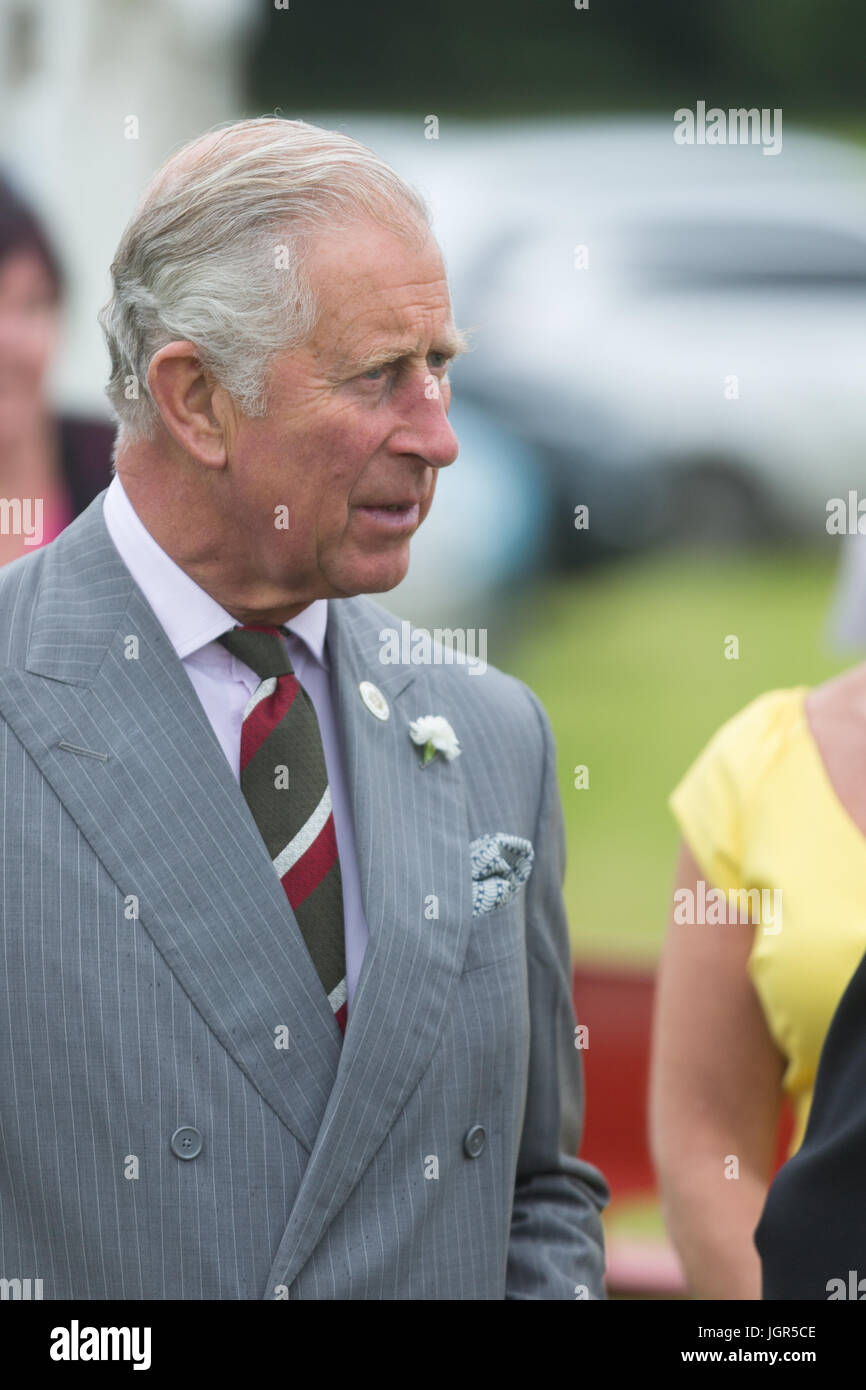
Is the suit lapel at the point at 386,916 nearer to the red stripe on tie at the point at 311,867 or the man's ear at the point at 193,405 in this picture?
the red stripe on tie at the point at 311,867

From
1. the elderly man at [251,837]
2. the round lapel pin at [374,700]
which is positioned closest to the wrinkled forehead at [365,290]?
the elderly man at [251,837]

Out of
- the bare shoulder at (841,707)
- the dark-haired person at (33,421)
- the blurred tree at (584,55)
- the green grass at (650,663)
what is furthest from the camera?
the blurred tree at (584,55)

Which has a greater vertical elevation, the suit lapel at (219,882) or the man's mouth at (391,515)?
the man's mouth at (391,515)

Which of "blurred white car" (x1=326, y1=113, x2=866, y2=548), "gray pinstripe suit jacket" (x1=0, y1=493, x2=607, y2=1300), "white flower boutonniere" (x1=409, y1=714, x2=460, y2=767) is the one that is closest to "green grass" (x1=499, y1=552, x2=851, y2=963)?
"blurred white car" (x1=326, y1=113, x2=866, y2=548)

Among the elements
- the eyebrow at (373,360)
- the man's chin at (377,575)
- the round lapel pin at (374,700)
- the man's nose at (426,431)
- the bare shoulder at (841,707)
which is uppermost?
the eyebrow at (373,360)

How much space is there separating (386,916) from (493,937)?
0.16 m

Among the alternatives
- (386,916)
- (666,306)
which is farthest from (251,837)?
(666,306)

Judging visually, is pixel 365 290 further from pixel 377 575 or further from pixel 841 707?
pixel 841 707

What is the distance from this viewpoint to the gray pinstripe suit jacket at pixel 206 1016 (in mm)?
1615

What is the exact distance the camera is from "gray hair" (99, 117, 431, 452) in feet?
5.62

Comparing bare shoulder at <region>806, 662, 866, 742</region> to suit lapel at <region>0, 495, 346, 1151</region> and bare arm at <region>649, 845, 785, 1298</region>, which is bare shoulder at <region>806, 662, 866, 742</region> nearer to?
bare arm at <region>649, 845, 785, 1298</region>

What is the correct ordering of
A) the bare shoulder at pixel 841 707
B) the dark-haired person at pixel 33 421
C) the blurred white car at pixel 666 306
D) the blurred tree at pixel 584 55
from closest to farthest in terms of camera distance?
the bare shoulder at pixel 841 707 < the dark-haired person at pixel 33 421 < the blurred white car at pixel 666 306 < the blurred tree at pixel 584 55

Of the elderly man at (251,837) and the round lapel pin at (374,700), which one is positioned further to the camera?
the round lapel pin at (374,700)

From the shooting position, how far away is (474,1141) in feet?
5.92
